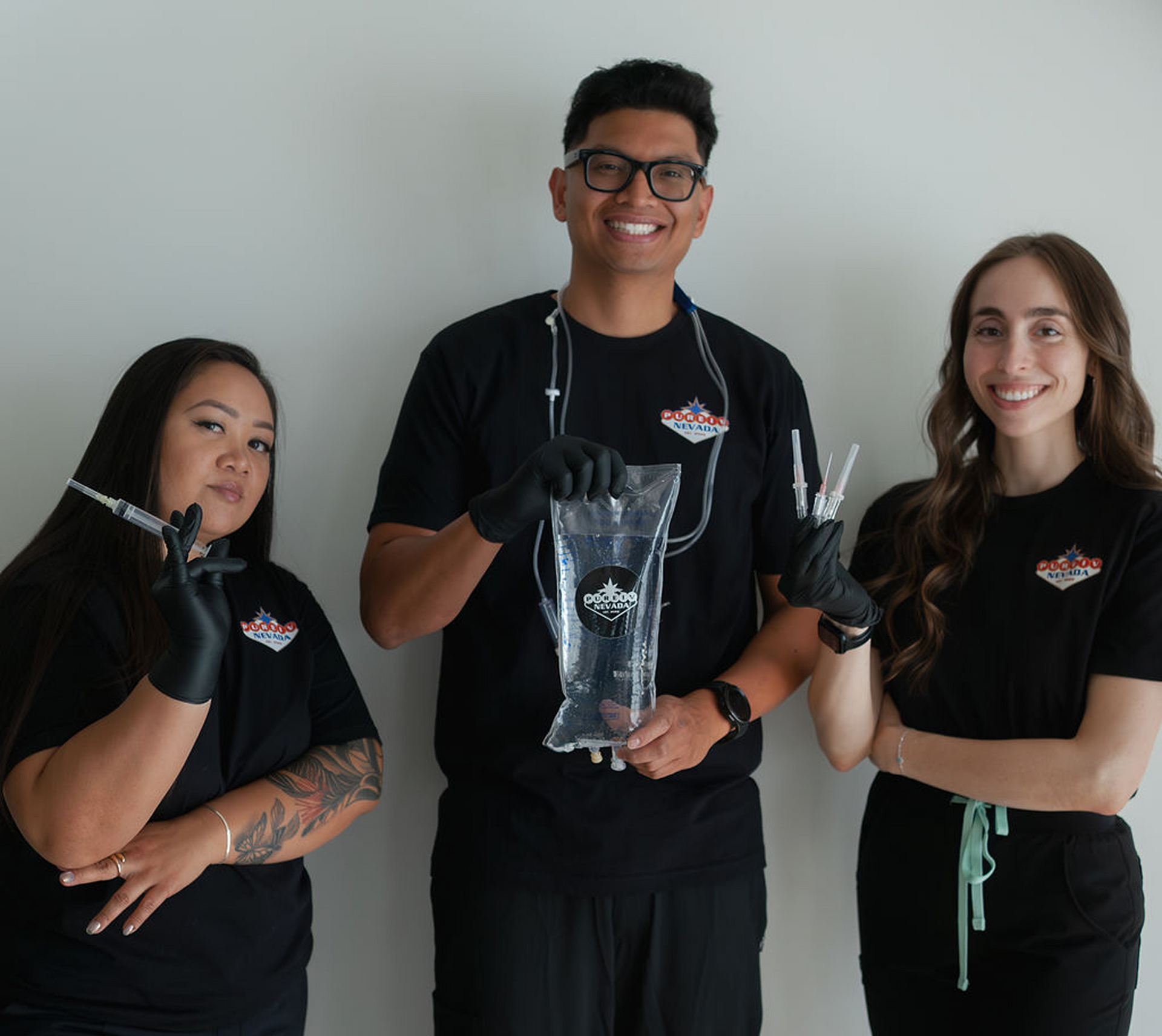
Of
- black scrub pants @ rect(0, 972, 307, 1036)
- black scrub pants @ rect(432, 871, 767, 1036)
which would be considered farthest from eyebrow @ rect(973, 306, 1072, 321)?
black scrub pants @ rect(0, 972, 307, 1036)

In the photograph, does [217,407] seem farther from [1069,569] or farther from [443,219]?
[1069,569]

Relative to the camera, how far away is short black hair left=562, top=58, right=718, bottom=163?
74.1 inches

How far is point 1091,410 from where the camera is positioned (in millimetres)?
1916

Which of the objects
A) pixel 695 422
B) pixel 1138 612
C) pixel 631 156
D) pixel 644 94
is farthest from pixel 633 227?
pixel 1138 612

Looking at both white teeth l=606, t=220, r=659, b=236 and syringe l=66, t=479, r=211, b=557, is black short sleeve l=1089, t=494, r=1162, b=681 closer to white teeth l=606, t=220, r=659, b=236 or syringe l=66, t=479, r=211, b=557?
white teeth l=606, t=220, r=659, b=236

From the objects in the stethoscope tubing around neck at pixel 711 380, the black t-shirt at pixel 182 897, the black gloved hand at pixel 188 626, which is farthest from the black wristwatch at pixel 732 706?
the black gloved hand at pixel 188 626

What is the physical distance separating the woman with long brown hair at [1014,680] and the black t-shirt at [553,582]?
0.23 m

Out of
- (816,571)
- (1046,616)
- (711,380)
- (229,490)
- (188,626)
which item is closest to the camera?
(188,626)


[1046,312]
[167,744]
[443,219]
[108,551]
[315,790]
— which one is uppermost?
[443,219]

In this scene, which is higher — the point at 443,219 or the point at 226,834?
the point at 443,219

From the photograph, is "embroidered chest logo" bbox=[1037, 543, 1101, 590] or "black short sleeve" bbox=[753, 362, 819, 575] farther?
"black short sleeve" bbox=[753, 362, 819, 575]

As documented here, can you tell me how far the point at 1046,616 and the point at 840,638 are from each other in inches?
14.6

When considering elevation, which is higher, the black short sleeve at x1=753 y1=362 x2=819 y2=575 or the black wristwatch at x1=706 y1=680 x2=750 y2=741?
the black short sleeve at x1=753 y1=362 x2=819 y2=575

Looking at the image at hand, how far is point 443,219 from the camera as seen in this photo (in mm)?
2266
